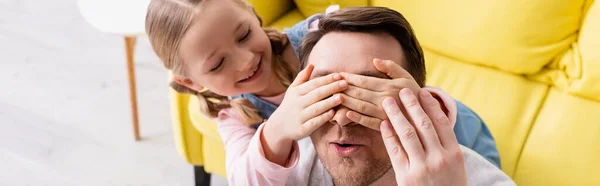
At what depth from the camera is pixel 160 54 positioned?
114 cm

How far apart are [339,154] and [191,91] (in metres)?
0.50

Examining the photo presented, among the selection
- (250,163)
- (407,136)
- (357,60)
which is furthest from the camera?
A: (250,163)

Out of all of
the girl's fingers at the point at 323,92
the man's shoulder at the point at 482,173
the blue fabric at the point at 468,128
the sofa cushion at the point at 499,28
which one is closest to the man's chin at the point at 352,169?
the girl's fingers at the point at 323,92

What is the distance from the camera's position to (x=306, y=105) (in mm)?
839

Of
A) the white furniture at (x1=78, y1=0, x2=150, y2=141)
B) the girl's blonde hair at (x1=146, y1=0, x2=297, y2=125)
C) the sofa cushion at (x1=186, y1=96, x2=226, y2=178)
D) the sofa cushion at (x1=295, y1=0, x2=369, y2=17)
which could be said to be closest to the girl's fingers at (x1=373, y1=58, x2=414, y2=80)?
the girl's blonde hair at (x1=146, y1=0, x2=297, y2=125)

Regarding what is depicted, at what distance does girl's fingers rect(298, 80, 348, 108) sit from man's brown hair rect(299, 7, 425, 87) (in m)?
0.13

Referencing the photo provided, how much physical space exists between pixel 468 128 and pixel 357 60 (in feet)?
1.54

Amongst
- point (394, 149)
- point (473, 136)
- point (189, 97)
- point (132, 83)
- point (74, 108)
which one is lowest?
point (74, 108)

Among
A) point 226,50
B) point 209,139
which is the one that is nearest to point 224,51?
point 226,50

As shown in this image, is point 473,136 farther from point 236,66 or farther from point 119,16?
point 119,16

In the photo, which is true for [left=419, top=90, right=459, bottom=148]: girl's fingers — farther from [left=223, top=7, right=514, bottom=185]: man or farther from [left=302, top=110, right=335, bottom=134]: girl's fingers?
[left=302, top=110, right=335, bottom=134]: girl's fingers

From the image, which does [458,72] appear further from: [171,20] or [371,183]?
[171,20]

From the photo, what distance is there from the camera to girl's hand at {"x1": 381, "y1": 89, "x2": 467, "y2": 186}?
766 millimetres

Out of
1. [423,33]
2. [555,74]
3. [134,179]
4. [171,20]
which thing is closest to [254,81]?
[171,20]
